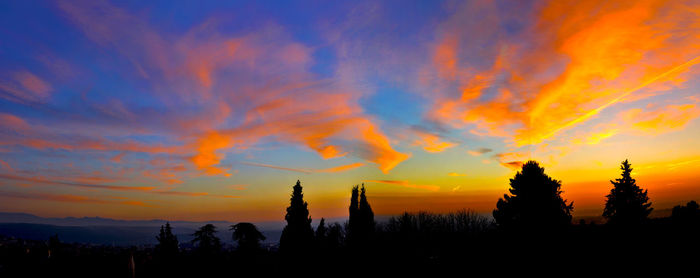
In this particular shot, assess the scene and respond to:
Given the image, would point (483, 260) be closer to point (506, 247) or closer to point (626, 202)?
point (506, 247)

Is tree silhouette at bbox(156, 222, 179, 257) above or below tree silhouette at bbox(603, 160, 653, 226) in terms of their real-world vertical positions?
below

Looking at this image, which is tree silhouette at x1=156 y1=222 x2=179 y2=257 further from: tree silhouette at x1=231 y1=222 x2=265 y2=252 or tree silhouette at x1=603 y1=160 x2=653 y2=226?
tree silhouette at x1=603 y1=160 x2=653 y2=226

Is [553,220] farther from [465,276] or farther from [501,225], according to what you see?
[465,276]

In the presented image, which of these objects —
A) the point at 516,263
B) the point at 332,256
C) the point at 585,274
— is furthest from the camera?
the point at 332,256

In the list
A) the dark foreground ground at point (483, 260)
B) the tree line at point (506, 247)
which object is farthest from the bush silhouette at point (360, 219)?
the dark foreground ground at point (483, 260)

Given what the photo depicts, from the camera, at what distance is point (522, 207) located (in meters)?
24.2

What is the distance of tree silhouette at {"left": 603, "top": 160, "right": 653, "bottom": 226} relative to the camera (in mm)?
42950

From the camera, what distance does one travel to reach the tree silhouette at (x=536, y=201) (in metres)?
23.5

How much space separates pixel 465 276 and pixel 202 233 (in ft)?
79.0

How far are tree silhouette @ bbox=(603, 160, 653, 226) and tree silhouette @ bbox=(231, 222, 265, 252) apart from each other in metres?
40.4

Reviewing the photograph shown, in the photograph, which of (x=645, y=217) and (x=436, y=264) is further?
(x=645, y=217)

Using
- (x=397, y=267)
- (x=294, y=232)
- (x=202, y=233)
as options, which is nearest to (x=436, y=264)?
(x=397, y=267)

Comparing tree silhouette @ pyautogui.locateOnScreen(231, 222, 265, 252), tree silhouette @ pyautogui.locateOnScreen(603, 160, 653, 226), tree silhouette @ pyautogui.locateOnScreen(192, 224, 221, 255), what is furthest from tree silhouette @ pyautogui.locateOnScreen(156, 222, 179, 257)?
tree silhouette @ pyautogui.locateOnScreen(603, 160, 653, 226)

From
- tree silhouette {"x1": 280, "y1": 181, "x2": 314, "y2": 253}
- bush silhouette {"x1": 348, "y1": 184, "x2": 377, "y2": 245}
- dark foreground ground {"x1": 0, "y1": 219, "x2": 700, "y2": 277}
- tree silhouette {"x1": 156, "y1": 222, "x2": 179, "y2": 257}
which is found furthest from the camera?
bush silhouette {"x1": 348, "y1": 184, "x2": 377, "y2": 245}
